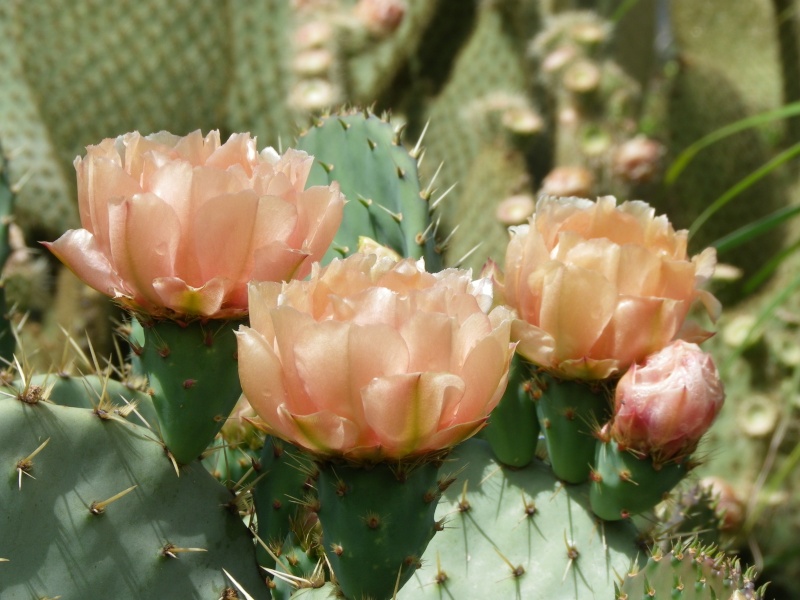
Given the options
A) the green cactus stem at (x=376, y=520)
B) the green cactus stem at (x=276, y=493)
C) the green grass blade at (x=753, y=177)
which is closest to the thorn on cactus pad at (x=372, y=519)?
the green cactus stem at (x=376, y=520)

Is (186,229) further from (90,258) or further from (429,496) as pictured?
(429,496)

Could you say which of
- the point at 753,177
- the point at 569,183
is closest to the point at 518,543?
the point at 753,177

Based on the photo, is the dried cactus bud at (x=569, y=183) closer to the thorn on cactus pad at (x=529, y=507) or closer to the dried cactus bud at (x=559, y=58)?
the dried cactus bud at (x=559, y=58)

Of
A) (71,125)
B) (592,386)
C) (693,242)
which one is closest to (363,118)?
(592,386)

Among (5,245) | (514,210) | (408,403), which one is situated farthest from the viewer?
(514,210)

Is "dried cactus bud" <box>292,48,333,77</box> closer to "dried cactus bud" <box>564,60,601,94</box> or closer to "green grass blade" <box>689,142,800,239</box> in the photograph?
"dried cactus bud" <box>564,60,601,94</box>
